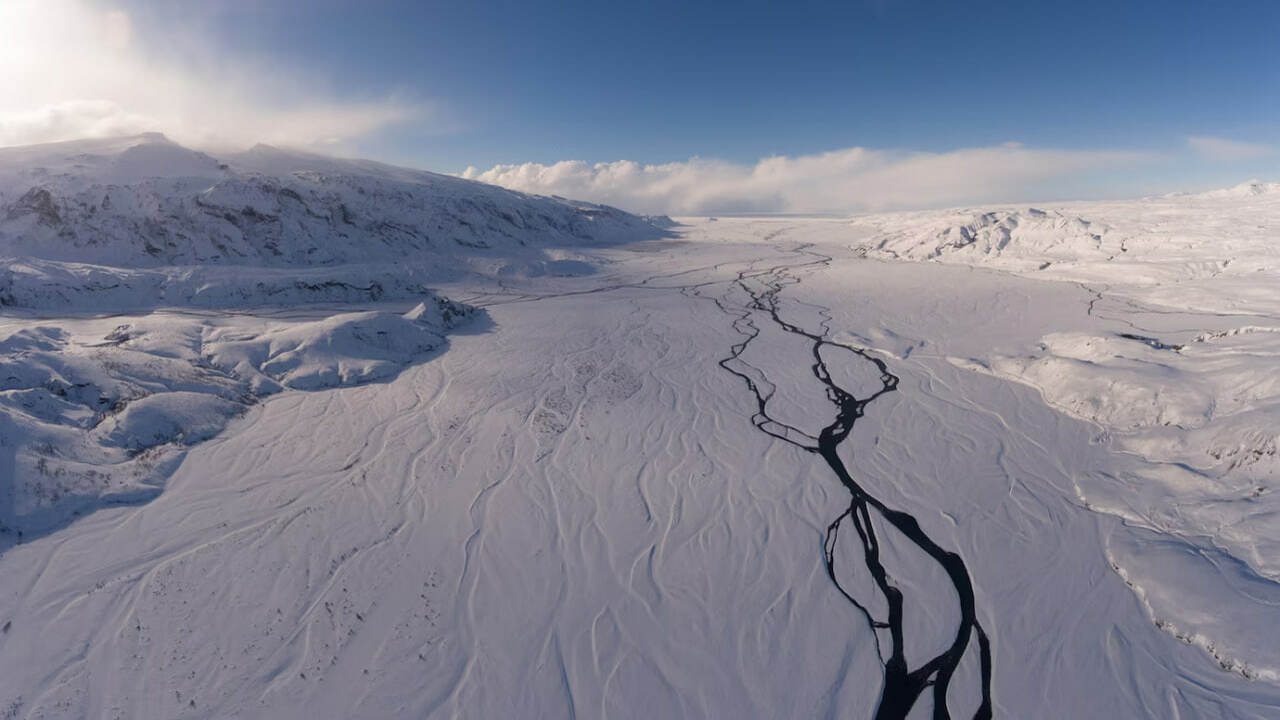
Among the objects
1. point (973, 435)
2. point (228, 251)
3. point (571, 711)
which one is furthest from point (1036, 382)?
point (228, 251)

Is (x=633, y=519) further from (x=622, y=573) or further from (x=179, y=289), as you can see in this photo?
(x=179, y=289)

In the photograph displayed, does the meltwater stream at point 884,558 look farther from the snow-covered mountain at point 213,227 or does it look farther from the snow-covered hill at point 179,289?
the snow-covered mountain at point 213,227

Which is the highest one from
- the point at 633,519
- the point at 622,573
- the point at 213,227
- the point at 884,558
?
the point at 213,227

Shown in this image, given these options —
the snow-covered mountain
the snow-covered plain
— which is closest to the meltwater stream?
the snow-covered plain

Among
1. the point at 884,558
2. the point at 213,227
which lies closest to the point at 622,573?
the point at 884,558

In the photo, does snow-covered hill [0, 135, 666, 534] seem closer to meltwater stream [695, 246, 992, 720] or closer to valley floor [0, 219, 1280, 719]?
valley floor [0, 219, 1280, 719]

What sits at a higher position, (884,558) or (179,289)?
(179,289)

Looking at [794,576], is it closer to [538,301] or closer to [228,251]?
[538,301]
